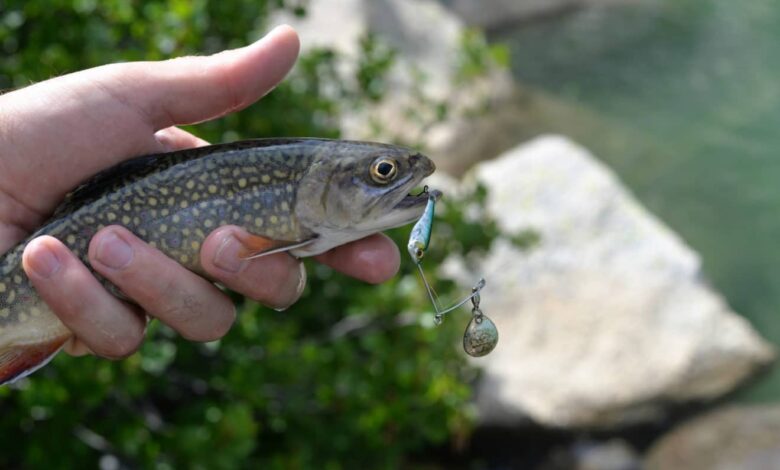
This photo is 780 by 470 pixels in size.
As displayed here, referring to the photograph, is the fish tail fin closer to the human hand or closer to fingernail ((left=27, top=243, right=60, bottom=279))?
the human hand

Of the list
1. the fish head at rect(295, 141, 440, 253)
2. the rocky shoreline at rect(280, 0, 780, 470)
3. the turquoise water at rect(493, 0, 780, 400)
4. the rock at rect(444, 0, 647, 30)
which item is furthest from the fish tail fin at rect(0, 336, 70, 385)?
the rock at rect(444, 0, 647, 30)

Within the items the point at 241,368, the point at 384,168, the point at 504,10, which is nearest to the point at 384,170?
the point at 384,168

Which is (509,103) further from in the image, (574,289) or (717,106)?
(574,289)

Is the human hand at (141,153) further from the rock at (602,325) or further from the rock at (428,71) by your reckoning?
the rock at (428,71)

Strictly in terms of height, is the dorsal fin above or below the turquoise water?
above

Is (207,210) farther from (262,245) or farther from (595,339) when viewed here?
(595,339)
